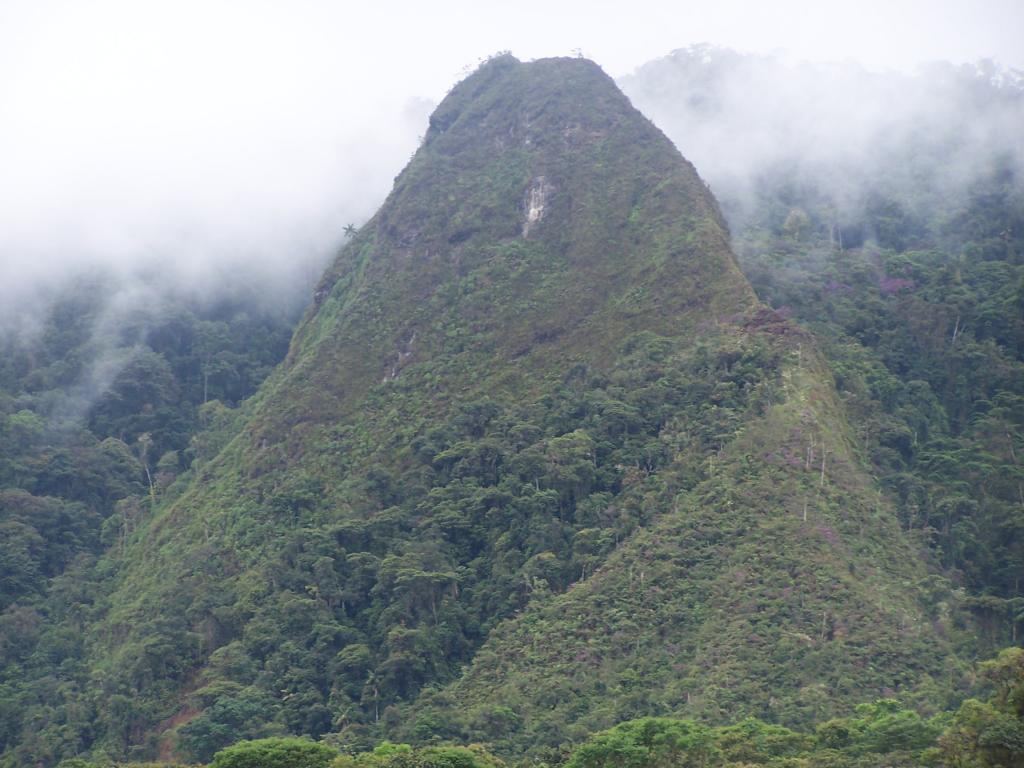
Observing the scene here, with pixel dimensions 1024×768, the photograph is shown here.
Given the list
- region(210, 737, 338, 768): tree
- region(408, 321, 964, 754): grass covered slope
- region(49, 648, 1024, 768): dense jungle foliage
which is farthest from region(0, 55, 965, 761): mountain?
region(210, 737, 338, 768): tree

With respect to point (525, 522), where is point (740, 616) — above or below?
below

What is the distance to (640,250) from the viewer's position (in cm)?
6000

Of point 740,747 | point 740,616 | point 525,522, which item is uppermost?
point 525,522

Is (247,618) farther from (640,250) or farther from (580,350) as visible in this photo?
(640,250)

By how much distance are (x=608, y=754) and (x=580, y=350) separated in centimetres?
2447

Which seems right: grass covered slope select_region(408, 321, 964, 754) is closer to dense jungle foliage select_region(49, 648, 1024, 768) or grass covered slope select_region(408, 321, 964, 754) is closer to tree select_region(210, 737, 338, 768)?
dense jungle foliage select_region(49, 648, 1024, 768)

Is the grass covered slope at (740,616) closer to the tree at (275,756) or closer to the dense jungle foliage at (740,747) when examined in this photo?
the dense jungle foliage at (740,747)

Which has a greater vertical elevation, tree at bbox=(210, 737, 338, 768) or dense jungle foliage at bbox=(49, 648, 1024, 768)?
tree at bbox=(210, 737, 338, 768)

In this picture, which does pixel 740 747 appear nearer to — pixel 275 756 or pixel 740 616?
pixel 740 616

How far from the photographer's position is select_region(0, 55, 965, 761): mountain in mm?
41438

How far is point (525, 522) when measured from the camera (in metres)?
49.5

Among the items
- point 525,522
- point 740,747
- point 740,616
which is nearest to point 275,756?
point 740,747

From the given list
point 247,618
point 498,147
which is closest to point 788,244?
point 498,147

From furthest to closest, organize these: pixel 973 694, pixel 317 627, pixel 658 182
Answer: pixel 658 182 < pixel 317 627 < pixel 973 694
